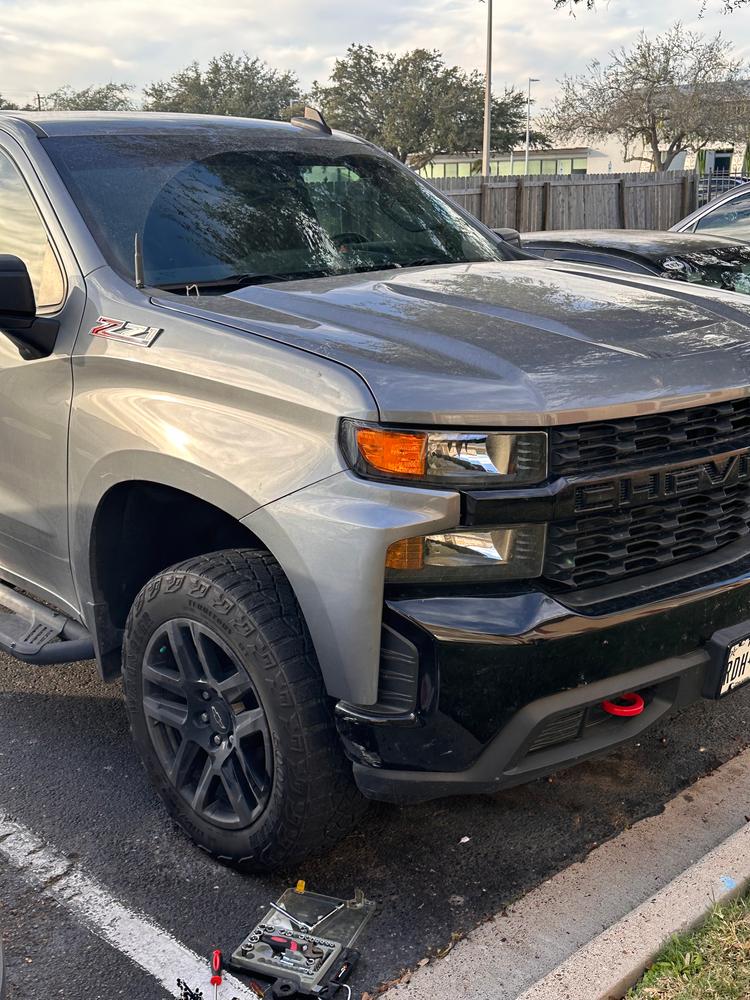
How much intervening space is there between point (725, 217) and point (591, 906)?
6.79m

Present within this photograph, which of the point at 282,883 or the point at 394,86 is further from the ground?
the point at 394,86

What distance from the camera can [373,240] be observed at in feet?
13.0

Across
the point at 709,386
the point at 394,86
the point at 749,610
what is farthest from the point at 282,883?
the point at 394,86

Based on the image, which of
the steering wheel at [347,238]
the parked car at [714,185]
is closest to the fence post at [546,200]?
the parked car at [714,185]

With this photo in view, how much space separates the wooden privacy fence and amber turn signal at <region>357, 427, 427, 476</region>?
16556 millimetres

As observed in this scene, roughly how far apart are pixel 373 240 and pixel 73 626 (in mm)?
1750

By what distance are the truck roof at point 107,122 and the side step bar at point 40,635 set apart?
1611 mm

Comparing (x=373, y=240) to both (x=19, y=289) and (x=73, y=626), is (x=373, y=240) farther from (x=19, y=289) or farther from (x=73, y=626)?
(x=73, y=626)

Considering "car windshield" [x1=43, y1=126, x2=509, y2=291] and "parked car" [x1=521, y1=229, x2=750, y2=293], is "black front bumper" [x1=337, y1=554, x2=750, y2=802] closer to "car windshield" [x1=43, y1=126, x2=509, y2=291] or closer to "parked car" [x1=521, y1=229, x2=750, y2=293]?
"car windshield" [x1=43, y1=126, x2=509, y2=291]

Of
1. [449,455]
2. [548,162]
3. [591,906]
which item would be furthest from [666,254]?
[548,162]

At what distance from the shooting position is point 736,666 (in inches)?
113

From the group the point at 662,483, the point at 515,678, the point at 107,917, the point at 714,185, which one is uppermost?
the point at 714,185

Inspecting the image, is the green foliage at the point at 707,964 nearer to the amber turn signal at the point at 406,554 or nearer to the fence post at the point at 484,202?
the amber turn signal at the point at 406,554

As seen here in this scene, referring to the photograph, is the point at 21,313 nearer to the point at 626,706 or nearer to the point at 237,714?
the point at 237,714
